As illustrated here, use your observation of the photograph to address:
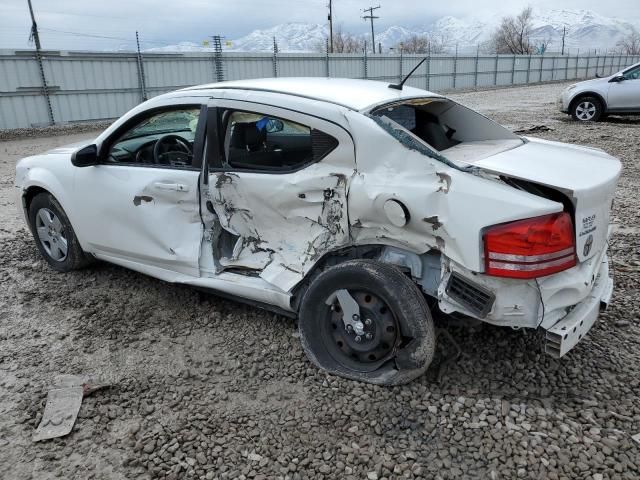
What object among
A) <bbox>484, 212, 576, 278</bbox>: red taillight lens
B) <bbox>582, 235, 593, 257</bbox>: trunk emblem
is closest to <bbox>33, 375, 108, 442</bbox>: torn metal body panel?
<bbox>484, 212, 576, 278</bbox>: red taillight lens

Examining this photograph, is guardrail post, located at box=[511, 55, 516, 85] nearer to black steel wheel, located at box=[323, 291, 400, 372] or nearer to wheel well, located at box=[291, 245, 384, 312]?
wheel well, located at box=[291, 245, 384, 312]

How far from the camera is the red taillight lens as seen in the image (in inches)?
92.7

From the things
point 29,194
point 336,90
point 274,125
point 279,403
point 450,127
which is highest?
point 336,90

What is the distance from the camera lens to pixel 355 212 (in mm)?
2801

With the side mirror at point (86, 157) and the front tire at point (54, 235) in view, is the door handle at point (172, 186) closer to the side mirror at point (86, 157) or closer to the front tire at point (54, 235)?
the side mirror at point (86, 157)

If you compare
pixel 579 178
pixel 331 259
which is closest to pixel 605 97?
pixel 579 178

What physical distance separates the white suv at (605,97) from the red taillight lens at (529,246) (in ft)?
41.9

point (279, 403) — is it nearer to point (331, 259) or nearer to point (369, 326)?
point (369, 326)

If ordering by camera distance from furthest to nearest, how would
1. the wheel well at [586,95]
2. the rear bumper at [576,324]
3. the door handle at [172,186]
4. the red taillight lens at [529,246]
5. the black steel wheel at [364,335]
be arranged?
1. the wheel well at [586,95]
2. the door handle at [172,186]
3. the black steel wheel at [364,335]
4. the rear bumper at [576,324]
5. the red taillight lens at [529,246]

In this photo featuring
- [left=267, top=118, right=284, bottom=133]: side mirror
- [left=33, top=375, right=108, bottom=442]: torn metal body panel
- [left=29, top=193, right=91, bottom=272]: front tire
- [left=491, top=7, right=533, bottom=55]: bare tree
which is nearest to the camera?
[left=33, top=375, right=108, bottom=442]: torn metal body panel

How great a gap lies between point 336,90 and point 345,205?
0.83 meters

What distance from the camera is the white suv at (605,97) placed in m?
12.9

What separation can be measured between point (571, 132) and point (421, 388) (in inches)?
432

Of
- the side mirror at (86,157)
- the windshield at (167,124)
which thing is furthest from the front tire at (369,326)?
the side mirror at (86,157)
